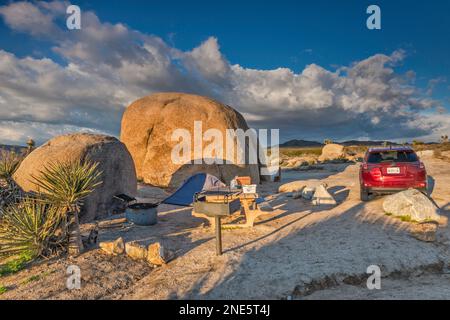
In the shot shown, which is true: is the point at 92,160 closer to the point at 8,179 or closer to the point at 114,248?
the point at 8,179

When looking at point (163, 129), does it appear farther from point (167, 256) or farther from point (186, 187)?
point (167, 256)

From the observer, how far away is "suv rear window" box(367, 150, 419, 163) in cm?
997

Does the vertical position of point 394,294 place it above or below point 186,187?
below

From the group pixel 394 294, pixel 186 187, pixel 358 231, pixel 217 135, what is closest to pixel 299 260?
pixel 394 294

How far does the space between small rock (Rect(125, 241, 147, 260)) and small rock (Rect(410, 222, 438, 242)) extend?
20.8ft

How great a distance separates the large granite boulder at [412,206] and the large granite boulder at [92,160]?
9.02 meters

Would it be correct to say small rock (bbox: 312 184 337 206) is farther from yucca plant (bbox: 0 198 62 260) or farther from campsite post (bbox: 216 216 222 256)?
yucca plant (bbox: 0 198 62 260)

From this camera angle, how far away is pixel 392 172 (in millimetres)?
9781

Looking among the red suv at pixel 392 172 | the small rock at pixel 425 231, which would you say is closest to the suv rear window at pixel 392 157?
the red suv at pixel 392 172

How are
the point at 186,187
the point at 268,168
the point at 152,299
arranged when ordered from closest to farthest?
the point at 152,299 < the point at 186,187 < the point at 268,168

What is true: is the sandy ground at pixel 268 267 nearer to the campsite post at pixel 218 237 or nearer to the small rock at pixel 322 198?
the campsite post at pixel 218 237

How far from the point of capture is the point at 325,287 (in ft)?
16.9
